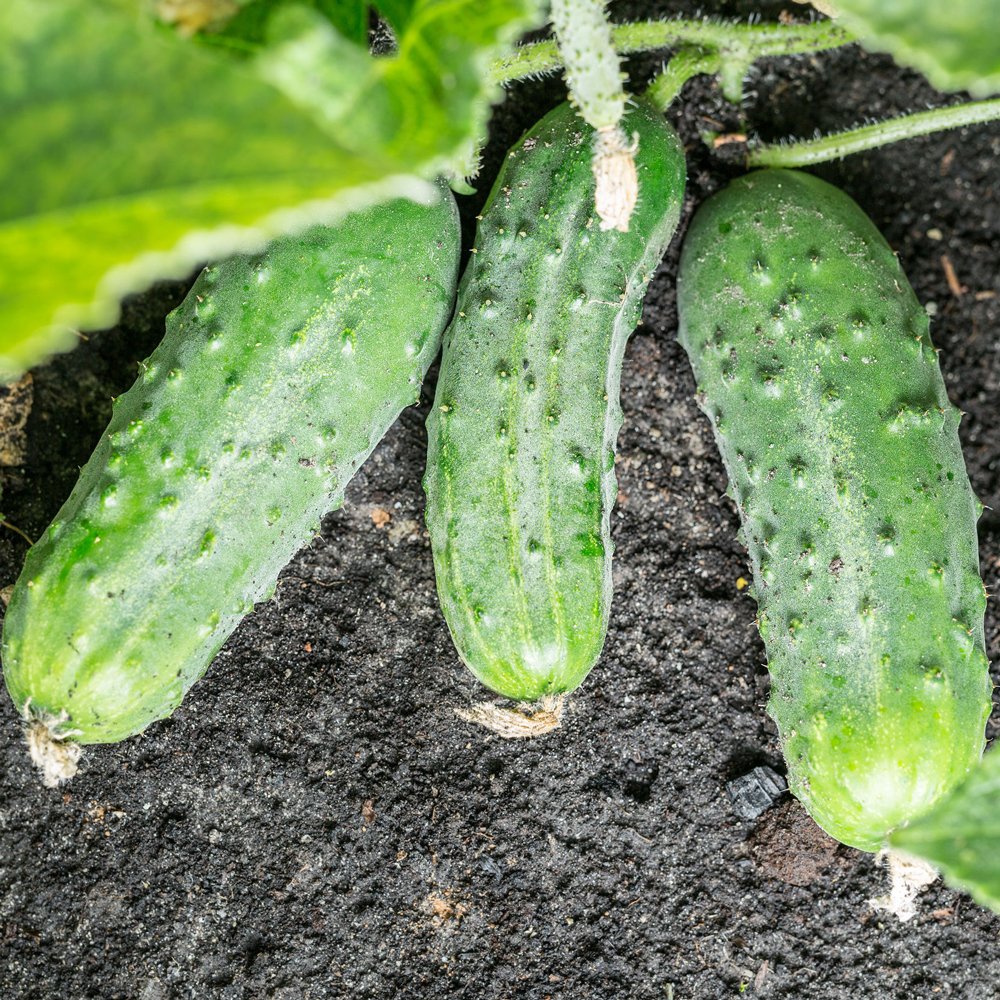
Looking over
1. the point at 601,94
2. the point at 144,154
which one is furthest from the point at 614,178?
the point at 144,154

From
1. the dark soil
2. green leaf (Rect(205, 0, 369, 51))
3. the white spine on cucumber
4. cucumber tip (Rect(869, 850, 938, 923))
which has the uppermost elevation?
green leaf (Rect(205, 0, 369, 51))

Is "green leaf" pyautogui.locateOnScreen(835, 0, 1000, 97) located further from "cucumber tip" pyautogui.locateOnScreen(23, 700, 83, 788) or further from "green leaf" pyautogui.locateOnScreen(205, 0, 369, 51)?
"cucumber tip" pyautogui.locateOnScreen(23, 700, 83, 788)

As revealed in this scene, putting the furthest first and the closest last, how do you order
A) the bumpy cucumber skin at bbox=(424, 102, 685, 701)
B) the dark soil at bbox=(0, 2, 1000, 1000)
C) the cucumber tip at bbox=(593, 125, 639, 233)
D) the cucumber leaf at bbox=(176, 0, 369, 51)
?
1. the dark soil at bbox=(0, 2, 1000, 1000)
2. the bumpy cucumber skin at bbox=(424, 102, 685, 701)
3. the cucumber tip at bbox=(593, 125, 639, 233)
4. the cucumber leaf at bbox=(176, 0, 369, 51)

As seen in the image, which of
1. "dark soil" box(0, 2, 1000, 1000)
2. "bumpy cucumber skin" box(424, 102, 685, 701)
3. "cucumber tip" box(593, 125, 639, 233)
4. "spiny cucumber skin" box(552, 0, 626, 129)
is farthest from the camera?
"dark soil" box(0, 2, 1000, 1000)

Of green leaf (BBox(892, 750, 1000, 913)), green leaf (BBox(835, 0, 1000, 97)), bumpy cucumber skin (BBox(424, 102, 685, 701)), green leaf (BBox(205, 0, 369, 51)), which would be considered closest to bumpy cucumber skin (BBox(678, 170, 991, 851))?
bumpy cucumber skin (BBox(424, 102, 685, 701))

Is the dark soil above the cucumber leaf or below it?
below

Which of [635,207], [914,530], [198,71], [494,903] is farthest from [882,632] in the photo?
[198,71]

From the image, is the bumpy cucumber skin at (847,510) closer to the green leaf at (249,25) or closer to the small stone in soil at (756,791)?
the small stone in soil at (756,791)

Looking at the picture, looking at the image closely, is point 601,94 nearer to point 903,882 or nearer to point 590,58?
point 590,58
